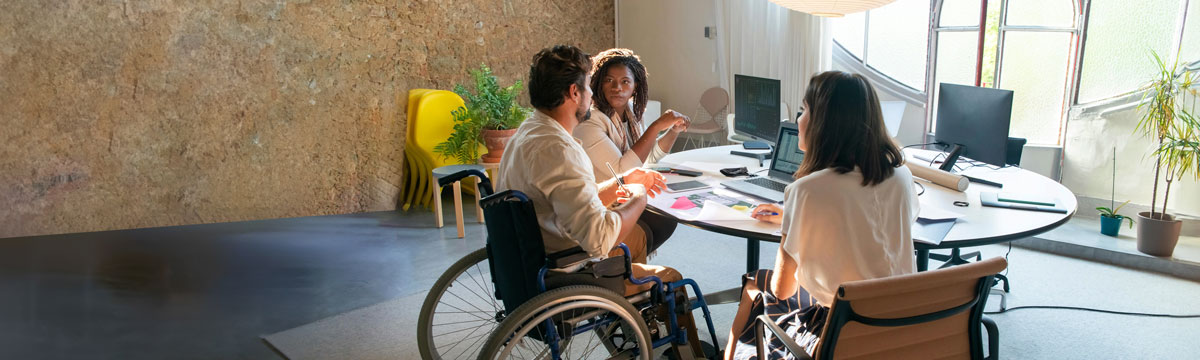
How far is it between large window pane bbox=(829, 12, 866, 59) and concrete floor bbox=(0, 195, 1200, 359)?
76.5 inches

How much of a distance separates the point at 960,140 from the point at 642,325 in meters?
1.73

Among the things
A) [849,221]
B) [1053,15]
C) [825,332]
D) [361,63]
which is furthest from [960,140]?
[361,63]

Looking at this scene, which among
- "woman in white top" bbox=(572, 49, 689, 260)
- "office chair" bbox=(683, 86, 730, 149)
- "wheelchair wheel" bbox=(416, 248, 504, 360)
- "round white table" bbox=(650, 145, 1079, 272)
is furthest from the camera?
"office chair" bbox=(683, 86, 730, 149)

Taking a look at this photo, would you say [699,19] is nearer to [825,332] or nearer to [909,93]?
[909,93]

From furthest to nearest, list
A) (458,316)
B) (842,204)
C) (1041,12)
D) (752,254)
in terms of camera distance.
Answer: (1041,12), (458,316), (752,254), (842,204)

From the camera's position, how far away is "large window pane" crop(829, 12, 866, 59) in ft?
18.1

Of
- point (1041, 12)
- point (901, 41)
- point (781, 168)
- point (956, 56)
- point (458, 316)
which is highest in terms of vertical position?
point (1041, 12)

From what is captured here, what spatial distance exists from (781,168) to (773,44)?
2806 millimetres

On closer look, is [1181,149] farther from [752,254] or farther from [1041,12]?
[752,254]

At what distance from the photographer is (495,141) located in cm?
496

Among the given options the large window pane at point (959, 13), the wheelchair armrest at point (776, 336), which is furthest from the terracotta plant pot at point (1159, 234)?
the wheelchair armrest at point (776, 336)

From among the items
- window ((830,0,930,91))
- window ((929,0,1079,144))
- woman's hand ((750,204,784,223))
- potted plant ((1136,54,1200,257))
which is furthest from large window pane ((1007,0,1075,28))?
woman's hand ((750,204,784,223))

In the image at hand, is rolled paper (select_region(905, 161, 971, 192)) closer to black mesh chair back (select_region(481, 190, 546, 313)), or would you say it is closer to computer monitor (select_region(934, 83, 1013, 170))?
computer monitor (select_region(934, 83, 1013, 170))

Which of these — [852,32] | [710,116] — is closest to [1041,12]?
Answer: [852,32]
